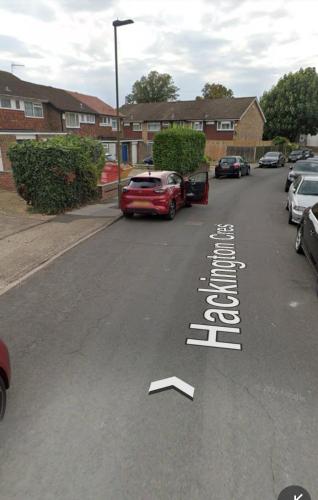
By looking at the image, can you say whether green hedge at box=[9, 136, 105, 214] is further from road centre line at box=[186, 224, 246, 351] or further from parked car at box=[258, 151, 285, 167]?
parked car at box=[258, 151, 285, 167]

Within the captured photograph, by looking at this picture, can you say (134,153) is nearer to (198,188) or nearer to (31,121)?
(31,121)

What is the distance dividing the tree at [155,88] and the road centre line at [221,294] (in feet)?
261

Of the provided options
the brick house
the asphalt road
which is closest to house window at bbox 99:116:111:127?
the brick house

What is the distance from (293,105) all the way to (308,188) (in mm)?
46609

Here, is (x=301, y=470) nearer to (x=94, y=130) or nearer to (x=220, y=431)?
(x=220, y=431)

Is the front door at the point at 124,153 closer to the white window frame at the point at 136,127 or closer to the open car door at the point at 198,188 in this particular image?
the white window frame at the point at 136,127

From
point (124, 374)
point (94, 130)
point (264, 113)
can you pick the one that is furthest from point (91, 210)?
point (264, 113)

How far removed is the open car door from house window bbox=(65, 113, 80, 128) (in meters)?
24.1

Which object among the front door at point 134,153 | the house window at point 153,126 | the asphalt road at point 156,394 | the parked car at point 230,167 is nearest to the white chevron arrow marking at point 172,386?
the asphalt road at point 156,394

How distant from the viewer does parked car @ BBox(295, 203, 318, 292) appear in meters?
6.43

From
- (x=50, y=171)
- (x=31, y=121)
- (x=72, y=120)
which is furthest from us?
(x=72, y=120)

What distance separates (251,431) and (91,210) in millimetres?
11050

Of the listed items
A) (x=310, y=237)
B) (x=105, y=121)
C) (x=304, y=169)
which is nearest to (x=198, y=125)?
(x=105, y=121)

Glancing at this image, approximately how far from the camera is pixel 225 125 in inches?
1699
